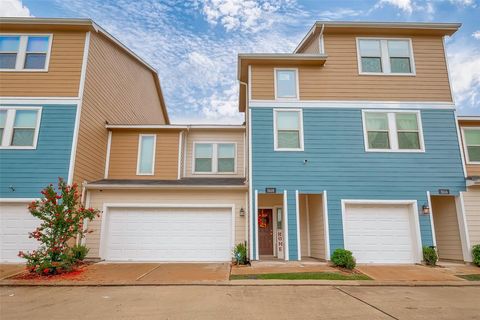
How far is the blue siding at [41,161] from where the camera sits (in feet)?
31.5

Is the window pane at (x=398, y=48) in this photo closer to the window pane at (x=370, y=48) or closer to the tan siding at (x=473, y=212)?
the window pane at (x=370, y=48)

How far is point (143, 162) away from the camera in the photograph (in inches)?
491

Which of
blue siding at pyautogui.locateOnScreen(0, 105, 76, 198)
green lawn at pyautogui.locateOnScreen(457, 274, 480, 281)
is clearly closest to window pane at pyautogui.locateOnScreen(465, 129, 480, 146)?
green lawn at pyautogui.locateOnScreen(457, 274, 480, 281)

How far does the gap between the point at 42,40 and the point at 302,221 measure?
40.2ft

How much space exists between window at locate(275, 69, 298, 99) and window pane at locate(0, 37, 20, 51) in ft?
32.7

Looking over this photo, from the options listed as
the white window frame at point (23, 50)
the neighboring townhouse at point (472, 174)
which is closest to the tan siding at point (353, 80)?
the neighboring townhouse at point (472, 174)

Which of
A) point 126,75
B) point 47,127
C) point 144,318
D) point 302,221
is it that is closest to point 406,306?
point 144,318

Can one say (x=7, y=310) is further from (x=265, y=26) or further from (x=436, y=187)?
(x=265, y=26)

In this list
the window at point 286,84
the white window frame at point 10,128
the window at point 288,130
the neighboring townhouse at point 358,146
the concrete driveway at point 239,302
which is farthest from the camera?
the window at point 286,84

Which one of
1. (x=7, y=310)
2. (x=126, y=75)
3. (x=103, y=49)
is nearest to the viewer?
(x=7, y=310)

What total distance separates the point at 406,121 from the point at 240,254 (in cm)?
786

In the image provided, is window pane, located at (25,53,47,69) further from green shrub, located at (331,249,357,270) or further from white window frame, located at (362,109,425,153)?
green shrub, located at (331,249,357,270)

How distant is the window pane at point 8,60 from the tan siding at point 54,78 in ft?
1.01

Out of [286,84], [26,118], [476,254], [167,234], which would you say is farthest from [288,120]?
[26,118]
